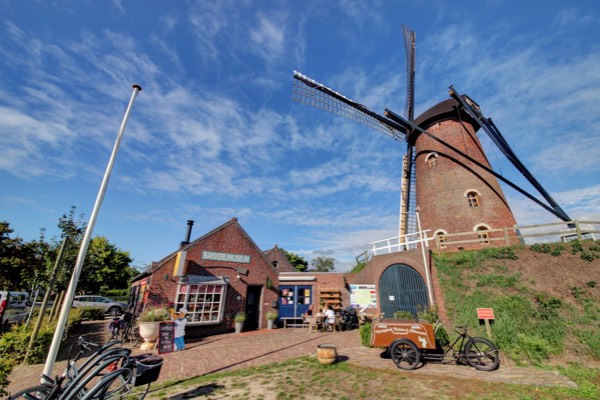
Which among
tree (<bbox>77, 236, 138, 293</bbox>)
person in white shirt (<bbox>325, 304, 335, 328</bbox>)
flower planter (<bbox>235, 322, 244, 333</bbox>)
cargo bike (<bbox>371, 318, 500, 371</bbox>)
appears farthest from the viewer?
tree (<bbox>77, 236, 138, 293</bbox>)

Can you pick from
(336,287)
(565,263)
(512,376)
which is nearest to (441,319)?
(512,376)

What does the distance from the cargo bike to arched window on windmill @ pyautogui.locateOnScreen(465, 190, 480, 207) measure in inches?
331

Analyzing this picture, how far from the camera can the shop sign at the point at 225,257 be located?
14633mm

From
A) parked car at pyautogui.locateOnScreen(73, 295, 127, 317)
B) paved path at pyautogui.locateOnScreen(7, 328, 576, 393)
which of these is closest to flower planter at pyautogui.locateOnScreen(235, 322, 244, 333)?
paved path at pyautogui.locateOnScreen(7, 328, 576, 393)

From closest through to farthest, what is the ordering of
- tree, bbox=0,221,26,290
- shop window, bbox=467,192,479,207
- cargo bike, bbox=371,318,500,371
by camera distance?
cargo bike, bbox=371,318,500,371 → shop window, bbox=467,192,479,207 → tree, bbox=0,221,26,290

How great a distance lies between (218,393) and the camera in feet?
19.3

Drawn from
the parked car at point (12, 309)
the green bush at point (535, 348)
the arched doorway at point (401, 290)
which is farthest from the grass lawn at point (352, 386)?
the parked car at point (12, 309)

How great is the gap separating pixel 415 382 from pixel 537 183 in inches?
591

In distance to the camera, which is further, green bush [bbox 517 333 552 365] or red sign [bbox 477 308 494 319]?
red sign [bbox 477 308 494 319]

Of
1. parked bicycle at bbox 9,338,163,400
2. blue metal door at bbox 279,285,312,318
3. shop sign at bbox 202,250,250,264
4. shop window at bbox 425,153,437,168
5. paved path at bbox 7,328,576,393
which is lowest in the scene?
paved path at bbox 7,328,576,393

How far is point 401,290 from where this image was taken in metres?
13.6

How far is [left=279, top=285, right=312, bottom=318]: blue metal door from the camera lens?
17.4 meters

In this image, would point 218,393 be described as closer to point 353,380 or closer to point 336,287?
point 353,380

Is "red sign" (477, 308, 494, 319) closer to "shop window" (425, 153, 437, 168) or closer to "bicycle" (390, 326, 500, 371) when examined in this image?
"bicycle" (390, 326, 500, 371)
